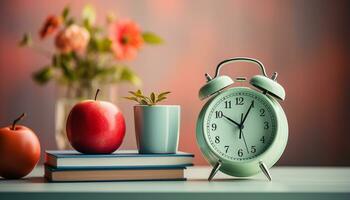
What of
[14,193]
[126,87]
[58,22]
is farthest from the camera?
[126,87]

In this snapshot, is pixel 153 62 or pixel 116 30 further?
pixel 153 62

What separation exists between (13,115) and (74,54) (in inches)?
22.3

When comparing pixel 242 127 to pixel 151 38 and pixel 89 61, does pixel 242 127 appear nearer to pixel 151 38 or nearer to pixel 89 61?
pixel 89 61

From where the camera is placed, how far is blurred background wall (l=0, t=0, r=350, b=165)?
3135 millimetres

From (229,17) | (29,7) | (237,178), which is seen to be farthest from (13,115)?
(237,178)

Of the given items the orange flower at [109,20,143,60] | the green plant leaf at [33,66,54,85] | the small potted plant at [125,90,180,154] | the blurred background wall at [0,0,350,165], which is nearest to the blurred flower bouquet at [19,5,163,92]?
the orange flower at [109,20,143,60]

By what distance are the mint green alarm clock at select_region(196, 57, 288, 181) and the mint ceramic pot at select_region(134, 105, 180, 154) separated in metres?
0.06

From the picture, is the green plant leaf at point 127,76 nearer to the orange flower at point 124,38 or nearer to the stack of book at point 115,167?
the orange flower at point 124,38

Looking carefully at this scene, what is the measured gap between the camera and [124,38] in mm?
2697

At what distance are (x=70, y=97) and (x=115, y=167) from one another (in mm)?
1460

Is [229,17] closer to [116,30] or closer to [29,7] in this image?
[116,30]

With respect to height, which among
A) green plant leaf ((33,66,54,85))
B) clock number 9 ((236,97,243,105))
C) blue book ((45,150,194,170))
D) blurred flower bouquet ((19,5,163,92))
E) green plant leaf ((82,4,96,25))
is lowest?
blue book ((45,150,194,170))

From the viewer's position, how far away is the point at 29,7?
3145 mm

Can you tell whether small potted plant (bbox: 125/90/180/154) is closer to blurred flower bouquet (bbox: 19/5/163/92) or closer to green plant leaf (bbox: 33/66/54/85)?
blurred flower bouquet (bbox: 19/5/163/92)
